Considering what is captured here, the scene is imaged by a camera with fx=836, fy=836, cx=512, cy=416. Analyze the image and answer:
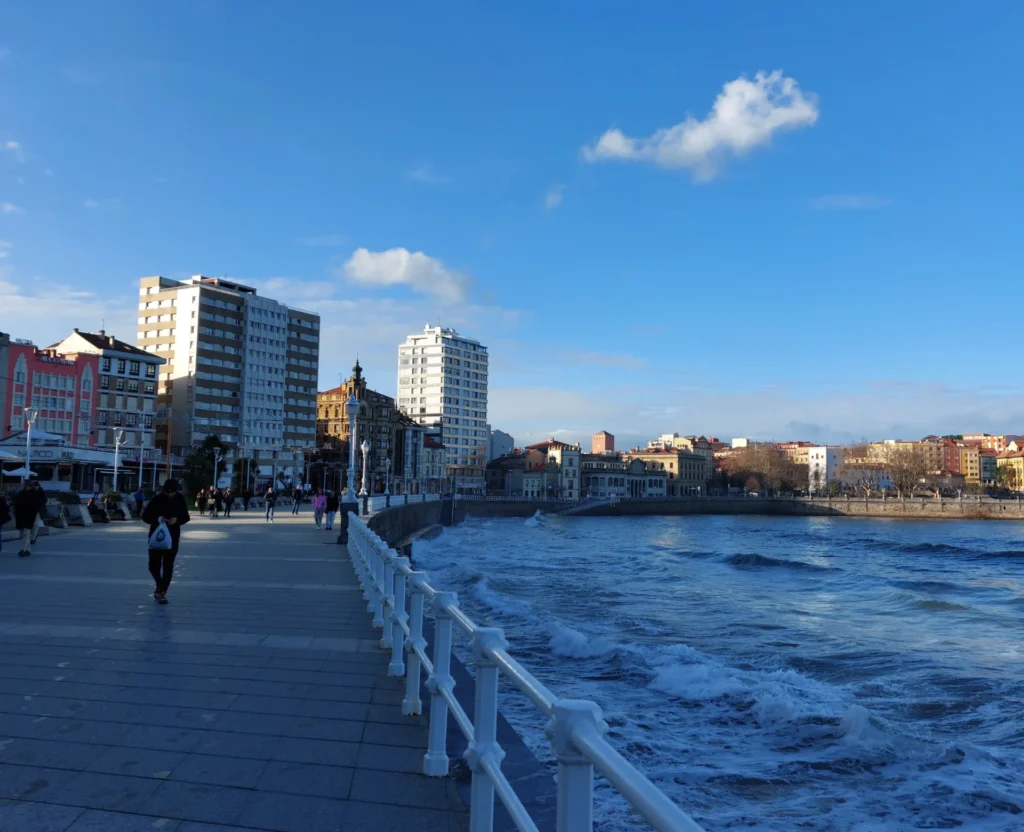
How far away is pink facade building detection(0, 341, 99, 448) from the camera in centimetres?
6475

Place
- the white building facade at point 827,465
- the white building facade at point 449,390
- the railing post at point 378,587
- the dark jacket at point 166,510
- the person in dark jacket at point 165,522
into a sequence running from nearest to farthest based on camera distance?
the railing post at point 378,587, the person in dark jacket at point 165,522, the dark jacket at point 166,510, the white building facade at point 449,390, the white building facade at point 827,465

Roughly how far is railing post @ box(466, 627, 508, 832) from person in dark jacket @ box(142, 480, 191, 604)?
751 centimetres

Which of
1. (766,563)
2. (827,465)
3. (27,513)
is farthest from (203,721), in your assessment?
(827,465)

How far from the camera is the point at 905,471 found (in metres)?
144

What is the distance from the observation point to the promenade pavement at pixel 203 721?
3.61 m

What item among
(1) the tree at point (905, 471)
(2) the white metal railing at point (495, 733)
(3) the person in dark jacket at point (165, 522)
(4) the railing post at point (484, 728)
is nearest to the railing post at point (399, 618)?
(2) the white metal railing at point (495, 733)

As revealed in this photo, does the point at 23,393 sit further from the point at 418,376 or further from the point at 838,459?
the point at 838,459

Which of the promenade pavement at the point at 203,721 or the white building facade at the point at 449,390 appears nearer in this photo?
the promenade pavement at the point at 203,721

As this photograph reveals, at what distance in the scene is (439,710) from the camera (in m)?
4.18

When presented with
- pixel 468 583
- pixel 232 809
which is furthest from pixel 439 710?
pixel 468 583

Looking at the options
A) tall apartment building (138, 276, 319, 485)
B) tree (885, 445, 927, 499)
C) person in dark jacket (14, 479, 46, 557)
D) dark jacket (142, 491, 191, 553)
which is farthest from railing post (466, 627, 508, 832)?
tree (885, 445, 927, 499)

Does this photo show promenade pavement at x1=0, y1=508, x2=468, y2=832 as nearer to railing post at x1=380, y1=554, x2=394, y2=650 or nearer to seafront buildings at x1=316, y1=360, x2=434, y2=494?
railing post at x1=380, y1=554, x2=394, y2=650

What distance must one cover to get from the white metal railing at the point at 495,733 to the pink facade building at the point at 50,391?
66.9m

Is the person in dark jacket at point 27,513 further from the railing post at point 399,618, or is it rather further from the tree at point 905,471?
the tree at point 905,471
